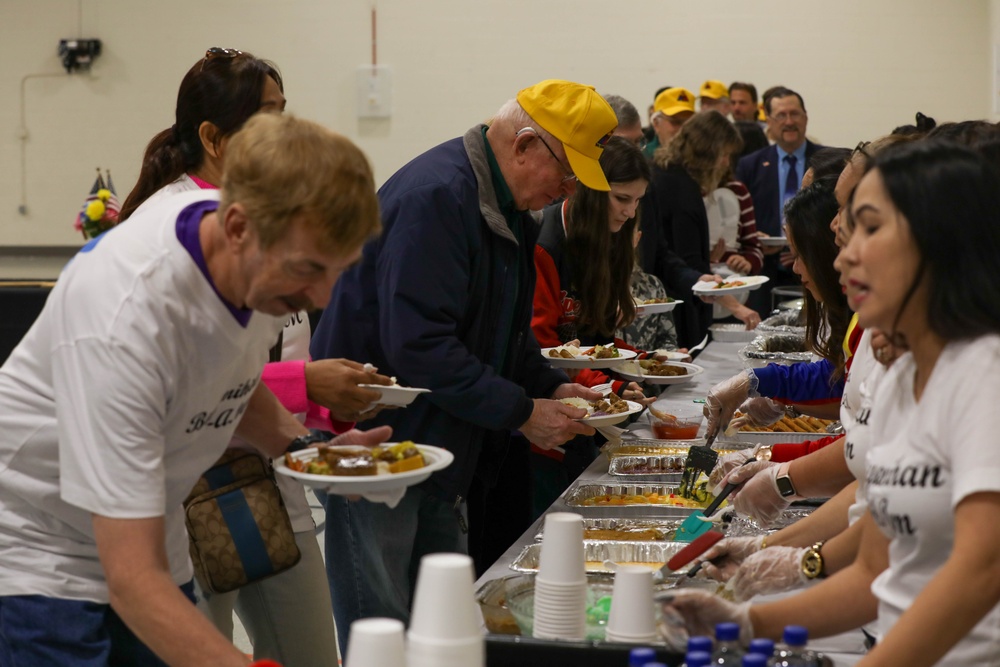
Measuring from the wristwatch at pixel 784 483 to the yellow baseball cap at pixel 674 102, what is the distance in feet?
16.0

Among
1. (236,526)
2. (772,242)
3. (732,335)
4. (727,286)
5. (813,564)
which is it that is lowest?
(732,335)

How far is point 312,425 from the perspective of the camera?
83.0 inches

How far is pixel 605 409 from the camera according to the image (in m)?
2.62

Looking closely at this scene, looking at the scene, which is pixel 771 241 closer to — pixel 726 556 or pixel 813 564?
pixel 726 556

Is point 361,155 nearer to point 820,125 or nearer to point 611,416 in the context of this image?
point 611,416

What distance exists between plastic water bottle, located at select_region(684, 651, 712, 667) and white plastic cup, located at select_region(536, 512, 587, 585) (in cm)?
35

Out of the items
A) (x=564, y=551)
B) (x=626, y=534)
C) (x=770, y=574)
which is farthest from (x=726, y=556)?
(x=626, y=534)

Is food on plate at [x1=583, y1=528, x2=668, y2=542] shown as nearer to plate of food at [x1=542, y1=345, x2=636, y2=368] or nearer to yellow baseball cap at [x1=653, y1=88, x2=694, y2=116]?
plate of food at [x1=542, y1=345, x2=636, y2=368]

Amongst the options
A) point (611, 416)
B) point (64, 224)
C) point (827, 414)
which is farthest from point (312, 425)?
point (64, 224)

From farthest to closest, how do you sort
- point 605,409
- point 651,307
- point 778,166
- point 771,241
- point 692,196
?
1. point 778,166
2. point 771,241
3. point 692,196
4. point 651,307
5. point 605,409

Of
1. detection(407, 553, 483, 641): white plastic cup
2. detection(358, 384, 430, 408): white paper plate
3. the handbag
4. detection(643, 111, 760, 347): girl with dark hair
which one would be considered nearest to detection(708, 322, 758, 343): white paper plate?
detection(643, 111, 760, 347): girl with dark hair

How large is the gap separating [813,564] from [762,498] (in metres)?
0.50

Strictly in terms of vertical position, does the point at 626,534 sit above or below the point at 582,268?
below

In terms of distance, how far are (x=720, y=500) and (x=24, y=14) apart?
28.3 feet
